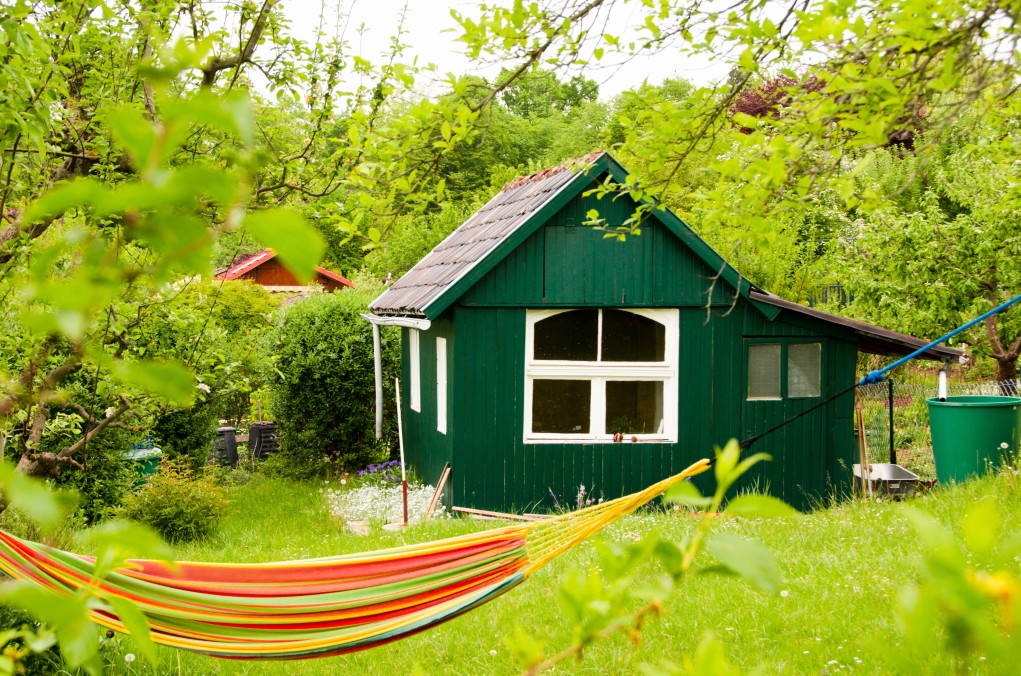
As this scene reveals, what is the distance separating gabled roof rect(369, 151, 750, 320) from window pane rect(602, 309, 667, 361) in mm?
806

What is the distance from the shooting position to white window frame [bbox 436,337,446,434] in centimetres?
878

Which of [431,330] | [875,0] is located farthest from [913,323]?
[875,0]

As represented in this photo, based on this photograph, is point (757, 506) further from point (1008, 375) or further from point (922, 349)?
point (1008, 375)

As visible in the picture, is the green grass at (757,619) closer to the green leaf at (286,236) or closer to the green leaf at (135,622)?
the green leaf at (135,622)

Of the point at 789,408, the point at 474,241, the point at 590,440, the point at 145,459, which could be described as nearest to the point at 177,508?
the point at 145,459

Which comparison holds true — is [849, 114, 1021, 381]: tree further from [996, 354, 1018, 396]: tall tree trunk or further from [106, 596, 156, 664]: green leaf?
[106, 596, 156, 664]: green leaf

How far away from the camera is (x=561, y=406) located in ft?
27.4

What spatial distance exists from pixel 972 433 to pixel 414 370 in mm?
5874

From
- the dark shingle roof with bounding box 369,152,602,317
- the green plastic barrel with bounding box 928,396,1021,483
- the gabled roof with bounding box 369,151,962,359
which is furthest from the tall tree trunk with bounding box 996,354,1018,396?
the dark shingle roof with bounding box 369,152,602,317

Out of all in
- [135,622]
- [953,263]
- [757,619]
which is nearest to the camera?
[135,622]

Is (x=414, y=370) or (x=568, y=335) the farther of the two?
(x=414, y=370)

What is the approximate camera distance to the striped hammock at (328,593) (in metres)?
3.00

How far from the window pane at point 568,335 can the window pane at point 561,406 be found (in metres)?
0.26

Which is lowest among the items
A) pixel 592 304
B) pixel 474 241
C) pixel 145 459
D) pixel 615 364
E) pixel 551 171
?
pixel 145 459
